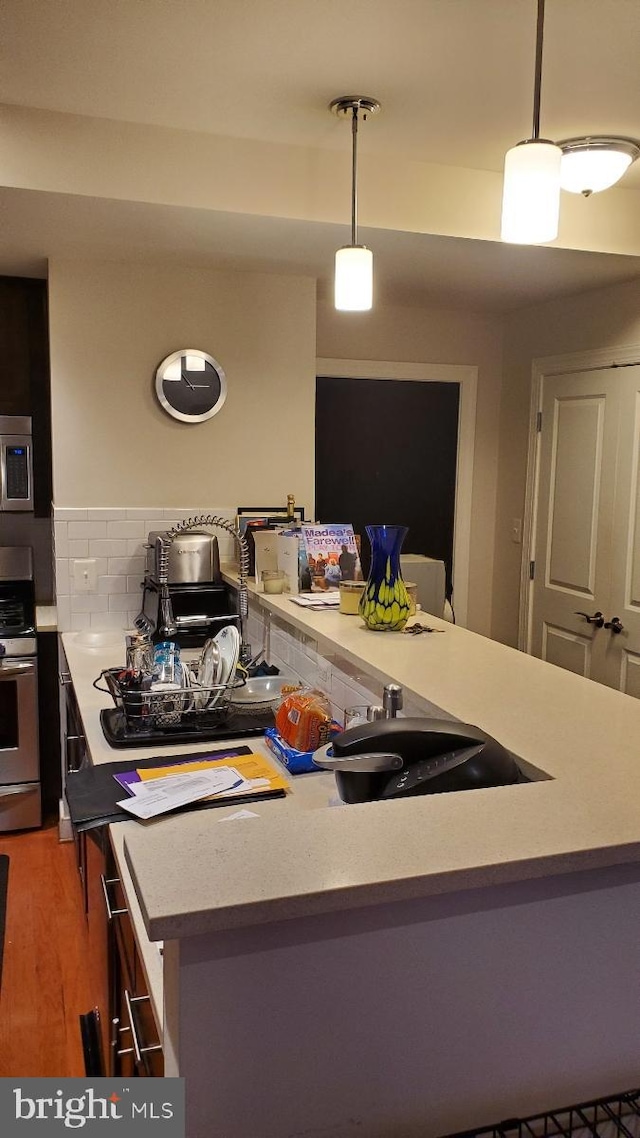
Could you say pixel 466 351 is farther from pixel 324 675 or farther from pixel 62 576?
pixel 324 675

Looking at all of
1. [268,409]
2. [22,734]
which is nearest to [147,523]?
[268,409]

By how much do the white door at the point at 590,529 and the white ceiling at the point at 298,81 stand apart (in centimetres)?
89

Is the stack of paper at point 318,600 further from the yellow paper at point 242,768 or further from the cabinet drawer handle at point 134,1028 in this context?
the cabinet drawer handle at point 134,1028

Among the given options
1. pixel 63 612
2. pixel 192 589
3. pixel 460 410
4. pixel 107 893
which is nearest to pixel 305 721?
pixel 107 893

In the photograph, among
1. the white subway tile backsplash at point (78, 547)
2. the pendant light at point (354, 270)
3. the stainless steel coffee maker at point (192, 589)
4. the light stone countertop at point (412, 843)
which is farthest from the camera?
the white subway tile backsplash at point (78, 547)

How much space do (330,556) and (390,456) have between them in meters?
1.82

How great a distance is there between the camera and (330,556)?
2836 mm

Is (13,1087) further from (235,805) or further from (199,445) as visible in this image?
(199,445)

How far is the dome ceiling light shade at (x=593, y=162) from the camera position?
2.54m

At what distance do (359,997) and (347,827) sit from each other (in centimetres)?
18

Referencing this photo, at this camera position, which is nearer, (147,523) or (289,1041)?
(289,1041)

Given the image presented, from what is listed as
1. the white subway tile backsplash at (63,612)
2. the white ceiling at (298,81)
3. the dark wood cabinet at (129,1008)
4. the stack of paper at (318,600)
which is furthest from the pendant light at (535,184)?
the white subway tile backsplash at (63,612)

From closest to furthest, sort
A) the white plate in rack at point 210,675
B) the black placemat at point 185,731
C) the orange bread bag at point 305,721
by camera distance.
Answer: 1. the orange bread bag at point 305,721
2. the black placemat at point 185,731
3. the white plate in rack at point 210,675

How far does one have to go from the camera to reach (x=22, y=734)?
3449mm
